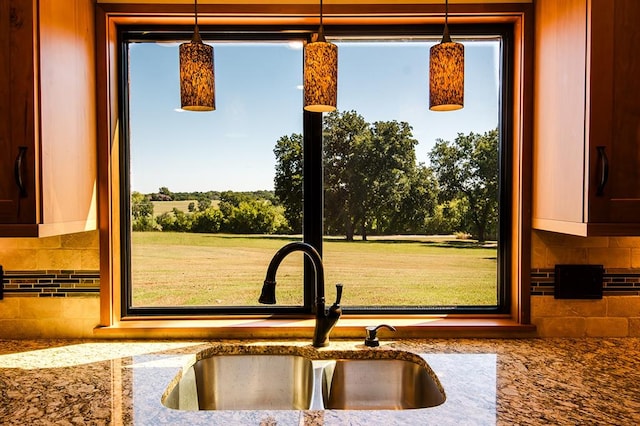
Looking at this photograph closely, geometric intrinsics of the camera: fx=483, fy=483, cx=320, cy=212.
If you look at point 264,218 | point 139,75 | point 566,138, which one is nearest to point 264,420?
point 264,218

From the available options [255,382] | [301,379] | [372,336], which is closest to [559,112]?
[372,336]

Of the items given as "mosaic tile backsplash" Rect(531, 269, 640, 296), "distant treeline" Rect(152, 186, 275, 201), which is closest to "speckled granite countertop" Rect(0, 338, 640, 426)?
"mosaic tile backsplash" Rect(531, 269, 640, 296)

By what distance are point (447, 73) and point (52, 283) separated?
1573 mm

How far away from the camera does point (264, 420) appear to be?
3.81ft

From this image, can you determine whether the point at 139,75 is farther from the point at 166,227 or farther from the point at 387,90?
the point at 387,90

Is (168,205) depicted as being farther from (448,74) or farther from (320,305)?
(448,74)

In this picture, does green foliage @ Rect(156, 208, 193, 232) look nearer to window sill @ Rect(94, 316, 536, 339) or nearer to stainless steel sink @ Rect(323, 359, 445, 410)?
window sill @ Rect(94, 316, 536, 339)

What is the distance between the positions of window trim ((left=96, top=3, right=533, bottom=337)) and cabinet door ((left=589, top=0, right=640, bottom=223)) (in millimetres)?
427

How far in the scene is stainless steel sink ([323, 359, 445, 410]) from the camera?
1643 millimetres

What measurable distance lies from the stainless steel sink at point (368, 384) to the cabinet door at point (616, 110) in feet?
2.60

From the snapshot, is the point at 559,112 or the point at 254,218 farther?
the point at 254,218

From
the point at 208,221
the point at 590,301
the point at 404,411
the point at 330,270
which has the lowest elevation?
the point at 404,411

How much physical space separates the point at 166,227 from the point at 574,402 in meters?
1.51

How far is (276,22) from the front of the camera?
6.07ft
